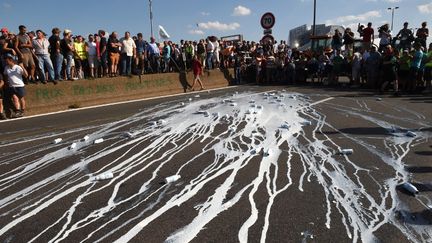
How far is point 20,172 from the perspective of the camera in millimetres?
5715

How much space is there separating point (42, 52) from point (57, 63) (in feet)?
2.32

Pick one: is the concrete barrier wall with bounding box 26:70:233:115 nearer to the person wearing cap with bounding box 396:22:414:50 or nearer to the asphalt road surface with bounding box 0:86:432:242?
the asphalt road surface with bounding box 0:86:432:242

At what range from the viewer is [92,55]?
14109 millimetres

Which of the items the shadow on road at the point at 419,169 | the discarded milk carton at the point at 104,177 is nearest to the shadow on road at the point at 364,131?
the shadow on road at the point at 419,169

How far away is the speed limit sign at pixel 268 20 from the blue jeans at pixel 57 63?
765 cm

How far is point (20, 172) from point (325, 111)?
→ 24.8ft

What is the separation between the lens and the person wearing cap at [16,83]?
1077cm

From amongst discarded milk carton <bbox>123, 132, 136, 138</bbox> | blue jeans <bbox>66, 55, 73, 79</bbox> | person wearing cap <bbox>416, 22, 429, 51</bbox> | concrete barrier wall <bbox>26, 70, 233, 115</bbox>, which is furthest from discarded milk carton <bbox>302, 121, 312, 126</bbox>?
person wearing cap <bbox>416, 22, 429, 51</bbox>

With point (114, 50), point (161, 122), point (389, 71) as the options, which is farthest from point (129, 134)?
point (389, 71)

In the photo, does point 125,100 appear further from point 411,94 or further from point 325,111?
point 411,94

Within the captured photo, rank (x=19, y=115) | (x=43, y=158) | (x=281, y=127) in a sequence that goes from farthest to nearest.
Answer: (x=19, y=115)
(x=281, y=127)
(x=43, y=158)

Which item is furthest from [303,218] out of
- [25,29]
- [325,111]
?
[25,29]

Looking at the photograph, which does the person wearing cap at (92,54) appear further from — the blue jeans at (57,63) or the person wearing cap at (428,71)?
the person wearing cap at (428,71)

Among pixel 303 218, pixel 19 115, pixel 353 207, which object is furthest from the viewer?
pixel 19 115
